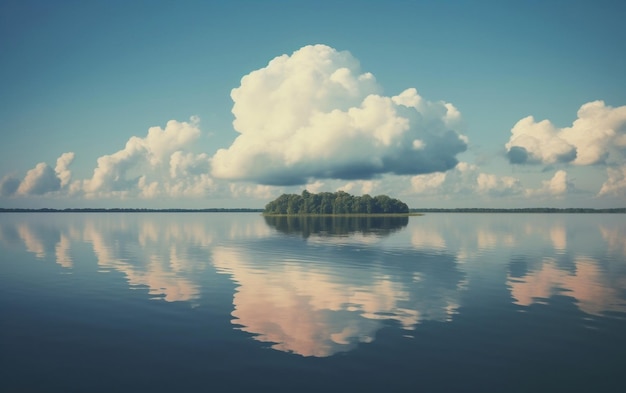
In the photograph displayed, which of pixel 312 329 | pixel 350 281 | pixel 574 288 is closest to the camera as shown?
pixel 312 329

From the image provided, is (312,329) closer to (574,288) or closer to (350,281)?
(350,281)

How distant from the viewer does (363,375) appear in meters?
15.9

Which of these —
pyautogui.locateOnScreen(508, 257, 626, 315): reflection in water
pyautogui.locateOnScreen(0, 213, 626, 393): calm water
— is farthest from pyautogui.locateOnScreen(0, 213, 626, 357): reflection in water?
pyautogui.locateOnScreen(0, 213, 626, 393): calm water

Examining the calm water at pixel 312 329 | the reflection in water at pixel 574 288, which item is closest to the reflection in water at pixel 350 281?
the reflection in water at pixel 574 288

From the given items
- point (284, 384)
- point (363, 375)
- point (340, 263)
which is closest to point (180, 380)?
point (284, 384)

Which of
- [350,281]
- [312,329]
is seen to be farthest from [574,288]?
[312,329]

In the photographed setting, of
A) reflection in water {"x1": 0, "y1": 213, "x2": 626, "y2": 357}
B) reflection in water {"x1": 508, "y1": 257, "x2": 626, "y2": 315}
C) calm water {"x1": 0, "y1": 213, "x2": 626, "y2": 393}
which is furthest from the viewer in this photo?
reflection in water {"x1": 508, "y1": 257, "x2": 626, "y2": 315}

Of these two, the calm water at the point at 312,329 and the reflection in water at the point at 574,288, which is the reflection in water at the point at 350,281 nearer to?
the reflection in water at the point at 574,288

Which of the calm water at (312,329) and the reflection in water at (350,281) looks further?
the reflection in water at (350,281)

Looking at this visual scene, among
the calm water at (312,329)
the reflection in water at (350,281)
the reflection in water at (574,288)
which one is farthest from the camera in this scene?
the reflection in water at (574,288)

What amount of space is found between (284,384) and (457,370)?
7235 millimetres

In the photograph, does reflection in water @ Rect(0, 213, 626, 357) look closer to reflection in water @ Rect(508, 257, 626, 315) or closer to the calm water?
reflection in water @ Rect(508, 257, 626, 315)

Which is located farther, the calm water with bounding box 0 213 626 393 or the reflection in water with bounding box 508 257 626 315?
the reflection in water with bounding box 508 257 626 315

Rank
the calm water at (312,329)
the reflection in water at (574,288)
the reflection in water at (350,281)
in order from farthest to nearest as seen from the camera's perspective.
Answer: the reflection in water at (574,288) < the reflection in water at (350,281) < the calm water at (312,329)
